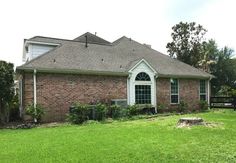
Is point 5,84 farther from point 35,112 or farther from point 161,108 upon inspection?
point 161,108

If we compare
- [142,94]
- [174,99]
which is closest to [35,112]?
[142,94]

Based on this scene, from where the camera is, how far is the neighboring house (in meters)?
16.7

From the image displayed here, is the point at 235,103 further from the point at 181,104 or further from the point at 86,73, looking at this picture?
the point at 86,73

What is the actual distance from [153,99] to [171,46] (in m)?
19.3

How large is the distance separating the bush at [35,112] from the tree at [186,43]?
2604 cm

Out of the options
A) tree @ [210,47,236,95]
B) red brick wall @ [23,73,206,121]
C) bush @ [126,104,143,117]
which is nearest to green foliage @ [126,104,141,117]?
bush @ [126,104,143,117]

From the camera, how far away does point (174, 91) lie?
22.2m

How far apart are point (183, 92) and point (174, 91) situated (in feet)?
3.09

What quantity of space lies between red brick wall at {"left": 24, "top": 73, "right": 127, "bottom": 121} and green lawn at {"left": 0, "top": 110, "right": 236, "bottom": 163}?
220 inches

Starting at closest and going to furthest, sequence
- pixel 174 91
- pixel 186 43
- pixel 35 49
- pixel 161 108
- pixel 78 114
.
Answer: pixel 78 114
pixel 35 49
pixel 161 108
pixel 174 91
pixel 186 43

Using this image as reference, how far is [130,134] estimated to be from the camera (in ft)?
35.2

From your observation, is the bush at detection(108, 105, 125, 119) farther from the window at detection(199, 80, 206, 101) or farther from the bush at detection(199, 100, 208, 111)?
the window at detection(199, 80, 206, 101)

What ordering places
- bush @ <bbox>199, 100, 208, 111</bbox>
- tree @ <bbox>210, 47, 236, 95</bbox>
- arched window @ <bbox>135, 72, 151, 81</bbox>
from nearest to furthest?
1. arched window @ <bbox>135, 72, 151, 81</bbox>
2. bush @ <bbox>199, 100, 208, 111</bbox>
3. tree @ <bbox>210, 47, 236, 95</bbox>

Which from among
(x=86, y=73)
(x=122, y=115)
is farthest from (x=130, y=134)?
(x=86, y=73)
